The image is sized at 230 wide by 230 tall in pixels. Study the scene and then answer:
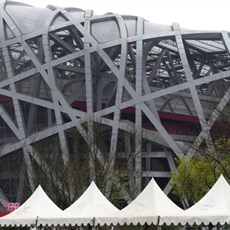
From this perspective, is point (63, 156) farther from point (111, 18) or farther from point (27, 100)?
point (111, 18)

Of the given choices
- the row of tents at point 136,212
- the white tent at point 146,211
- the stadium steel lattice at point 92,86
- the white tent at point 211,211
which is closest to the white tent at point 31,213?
the row of tents at point 136,212

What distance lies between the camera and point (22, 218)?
24375 millimetres

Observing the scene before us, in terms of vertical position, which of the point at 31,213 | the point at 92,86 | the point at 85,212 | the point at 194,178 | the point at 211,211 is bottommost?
the point at 211,211

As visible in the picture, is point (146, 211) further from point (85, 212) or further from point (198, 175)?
point (198, 175)

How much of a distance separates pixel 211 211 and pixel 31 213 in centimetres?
794

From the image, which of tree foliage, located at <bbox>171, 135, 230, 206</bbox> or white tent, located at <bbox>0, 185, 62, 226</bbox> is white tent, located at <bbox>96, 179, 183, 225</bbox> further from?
tree foliage, located at <bbox>171, 135, 230, 206</bbox>

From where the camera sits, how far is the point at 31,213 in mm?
24703

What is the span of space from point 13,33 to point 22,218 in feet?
112

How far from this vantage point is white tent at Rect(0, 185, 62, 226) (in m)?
24.2

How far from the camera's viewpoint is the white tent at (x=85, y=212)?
2277cm

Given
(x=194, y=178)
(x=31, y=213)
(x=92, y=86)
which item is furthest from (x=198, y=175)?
(x=31, y=213)

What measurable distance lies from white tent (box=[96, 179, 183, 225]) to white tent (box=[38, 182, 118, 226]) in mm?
517

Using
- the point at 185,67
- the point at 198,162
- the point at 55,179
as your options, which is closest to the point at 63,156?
the point at 55,179

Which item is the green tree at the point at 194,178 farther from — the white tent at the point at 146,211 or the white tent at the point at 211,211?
the white tent at the point at 211,211
